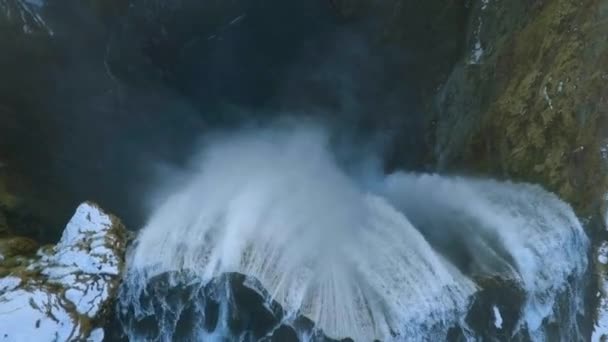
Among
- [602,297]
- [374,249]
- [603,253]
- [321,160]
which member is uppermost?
[321,160]

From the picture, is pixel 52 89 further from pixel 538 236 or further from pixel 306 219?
pixel 538 236

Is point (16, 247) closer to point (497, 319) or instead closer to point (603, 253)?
point (497, 319)

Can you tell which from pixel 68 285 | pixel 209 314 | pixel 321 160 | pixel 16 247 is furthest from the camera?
pixel 321 160

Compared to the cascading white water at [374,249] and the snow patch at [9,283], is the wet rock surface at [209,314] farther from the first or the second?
the snow patch at [9,283]

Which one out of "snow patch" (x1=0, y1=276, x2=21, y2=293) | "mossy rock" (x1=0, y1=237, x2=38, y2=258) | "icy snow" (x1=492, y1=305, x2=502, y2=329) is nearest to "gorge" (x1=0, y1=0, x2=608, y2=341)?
"icy snow" (x1=492, y1=305, x2=502, y2=329)

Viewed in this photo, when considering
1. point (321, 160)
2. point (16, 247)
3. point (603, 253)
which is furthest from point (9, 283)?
point (603, 253)

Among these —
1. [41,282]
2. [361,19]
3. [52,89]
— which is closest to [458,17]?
[361,19]

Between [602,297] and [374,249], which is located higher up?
[374,249]

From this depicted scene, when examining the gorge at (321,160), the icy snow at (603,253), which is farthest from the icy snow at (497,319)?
the icy snow at (603,253)
